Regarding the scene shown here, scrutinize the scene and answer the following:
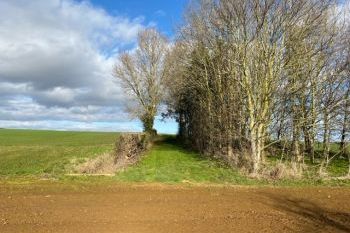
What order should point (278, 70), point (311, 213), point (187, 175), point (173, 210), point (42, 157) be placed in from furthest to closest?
1. point (42, 157)
2. point (278, 70)
3. point (187, 175)
4. point (311, 213)
5. point (173, 210)

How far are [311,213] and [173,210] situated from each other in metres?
3.95

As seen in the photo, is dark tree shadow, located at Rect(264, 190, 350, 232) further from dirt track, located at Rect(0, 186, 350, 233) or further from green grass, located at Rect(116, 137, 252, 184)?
green grass, located at Rect(116, 137, 252, 184)

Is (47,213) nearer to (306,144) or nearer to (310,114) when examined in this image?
(310,114)

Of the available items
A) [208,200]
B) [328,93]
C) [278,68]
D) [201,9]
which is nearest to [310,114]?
[328,93]

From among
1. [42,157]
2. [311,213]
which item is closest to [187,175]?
[311,213]

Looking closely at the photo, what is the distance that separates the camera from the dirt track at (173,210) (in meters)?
11.8

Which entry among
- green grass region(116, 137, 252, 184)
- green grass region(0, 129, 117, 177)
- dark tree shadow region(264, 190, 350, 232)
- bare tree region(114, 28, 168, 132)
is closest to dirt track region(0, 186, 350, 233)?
dark tree shadow region(264, 190, 350, 232)

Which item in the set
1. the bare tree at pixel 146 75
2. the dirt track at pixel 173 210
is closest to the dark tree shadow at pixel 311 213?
the dirt track at pixel 173 210

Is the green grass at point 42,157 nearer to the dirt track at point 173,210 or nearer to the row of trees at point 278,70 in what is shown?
the dirt track at point 173,210

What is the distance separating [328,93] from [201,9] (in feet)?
31.1

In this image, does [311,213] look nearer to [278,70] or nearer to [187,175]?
[187,175]

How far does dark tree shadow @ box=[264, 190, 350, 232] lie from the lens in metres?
12.2

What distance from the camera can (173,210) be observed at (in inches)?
552

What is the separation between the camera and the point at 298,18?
25250 millimetres
